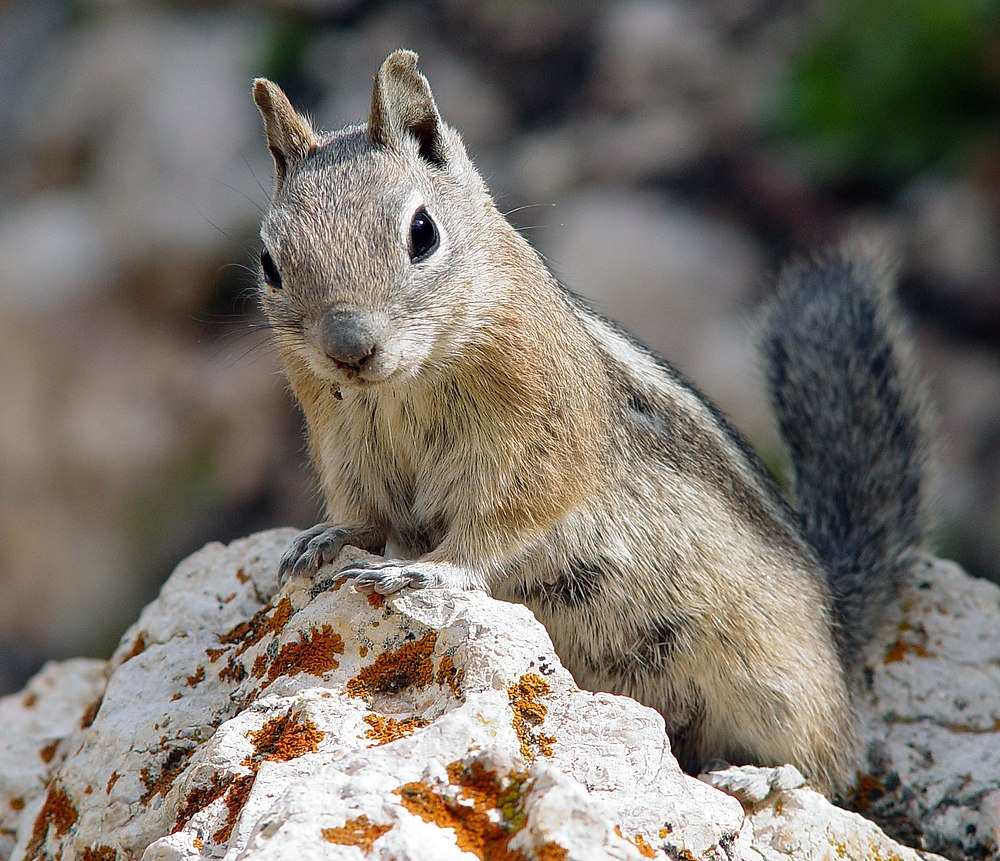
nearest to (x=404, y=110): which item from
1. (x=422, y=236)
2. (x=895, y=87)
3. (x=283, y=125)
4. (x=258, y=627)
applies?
(x=283, y=125)

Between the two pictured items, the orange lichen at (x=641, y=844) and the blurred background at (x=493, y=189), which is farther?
the blurred background at (x=493, y=189)

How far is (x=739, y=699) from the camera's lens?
3.44 m

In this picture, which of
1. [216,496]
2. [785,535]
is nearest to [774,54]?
[216,496]

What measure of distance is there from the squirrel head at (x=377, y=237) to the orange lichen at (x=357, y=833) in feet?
3.41

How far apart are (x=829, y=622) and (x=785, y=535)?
0.29 meters

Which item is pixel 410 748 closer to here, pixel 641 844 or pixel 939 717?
pixel 641 844

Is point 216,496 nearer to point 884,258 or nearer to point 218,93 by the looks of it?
point 218,93

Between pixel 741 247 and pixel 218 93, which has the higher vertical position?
pixel 218 93

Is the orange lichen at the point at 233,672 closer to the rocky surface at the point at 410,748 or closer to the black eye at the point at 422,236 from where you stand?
the rocky surface at the point at 410,748

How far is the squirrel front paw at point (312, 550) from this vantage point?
316 cm

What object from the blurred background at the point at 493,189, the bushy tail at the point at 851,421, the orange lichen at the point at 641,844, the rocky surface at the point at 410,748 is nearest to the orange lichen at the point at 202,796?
the rocky surface at the point at 410,748

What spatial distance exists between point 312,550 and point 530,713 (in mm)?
884

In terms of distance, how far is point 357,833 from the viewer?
6.74ft

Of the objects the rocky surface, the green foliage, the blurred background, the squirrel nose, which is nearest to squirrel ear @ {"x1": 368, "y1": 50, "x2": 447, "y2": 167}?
the squirrel nose
